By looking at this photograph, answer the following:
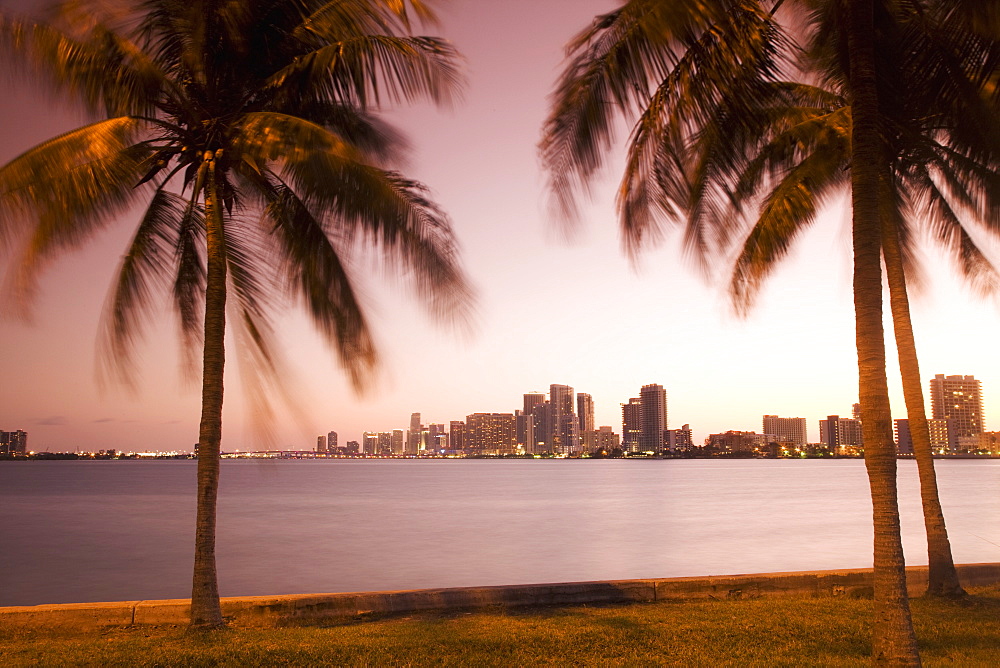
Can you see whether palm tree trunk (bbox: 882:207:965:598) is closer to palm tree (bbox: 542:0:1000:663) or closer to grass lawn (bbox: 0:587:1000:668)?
grass lawn (bbox: 0:587:1000:668)

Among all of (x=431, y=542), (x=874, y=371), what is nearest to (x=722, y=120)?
(x=874, y=371)

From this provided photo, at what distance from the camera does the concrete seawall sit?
7.75 metres

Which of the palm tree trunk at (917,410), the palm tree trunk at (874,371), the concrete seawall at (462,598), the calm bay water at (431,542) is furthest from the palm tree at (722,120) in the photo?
the calm bay water at (431,542)

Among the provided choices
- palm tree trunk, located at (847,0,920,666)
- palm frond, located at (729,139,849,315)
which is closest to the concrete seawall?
palm tree trunk, located at (847,0,920,666)

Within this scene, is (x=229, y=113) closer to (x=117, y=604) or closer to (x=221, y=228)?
(x=221, y=228)

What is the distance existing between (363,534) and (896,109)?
28733mm

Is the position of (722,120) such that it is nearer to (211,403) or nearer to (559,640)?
(559,640)

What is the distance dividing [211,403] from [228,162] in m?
2.74

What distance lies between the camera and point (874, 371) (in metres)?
5.45

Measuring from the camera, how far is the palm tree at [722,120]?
5375 millimetres

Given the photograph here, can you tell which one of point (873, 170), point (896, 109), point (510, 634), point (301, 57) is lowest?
point (510, 634)

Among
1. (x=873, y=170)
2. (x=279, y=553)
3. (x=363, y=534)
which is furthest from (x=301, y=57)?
(x=363, y=534)

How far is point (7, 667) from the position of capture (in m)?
6.11

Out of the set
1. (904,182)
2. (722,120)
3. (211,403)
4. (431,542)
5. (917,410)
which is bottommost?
(431,542)
